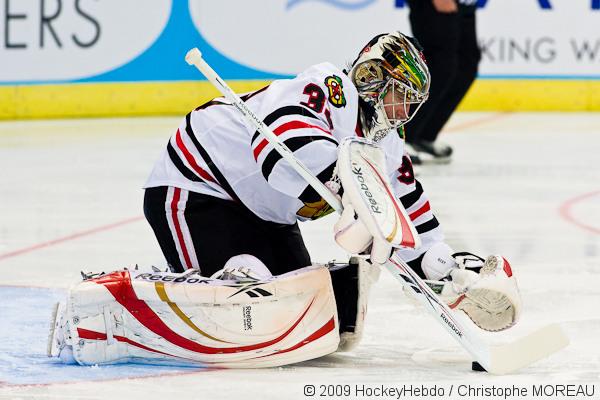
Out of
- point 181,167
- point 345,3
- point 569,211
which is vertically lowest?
point 345,3

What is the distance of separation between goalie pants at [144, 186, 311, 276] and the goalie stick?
11.9 inches

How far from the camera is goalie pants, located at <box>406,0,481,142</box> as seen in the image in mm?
6457

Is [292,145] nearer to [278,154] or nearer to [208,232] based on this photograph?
[278,154]

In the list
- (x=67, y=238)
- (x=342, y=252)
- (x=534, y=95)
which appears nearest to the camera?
(x=342, y=252)

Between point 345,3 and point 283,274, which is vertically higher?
point 283,274

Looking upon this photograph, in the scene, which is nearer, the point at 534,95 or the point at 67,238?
the point at 67,238

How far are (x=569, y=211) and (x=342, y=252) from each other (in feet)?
4.08

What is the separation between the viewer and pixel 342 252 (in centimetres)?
436

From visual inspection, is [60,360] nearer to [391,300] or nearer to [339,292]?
[339,292]

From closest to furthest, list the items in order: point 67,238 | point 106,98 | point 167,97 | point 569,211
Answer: point 67,238
point 569,211
point 106,98
point 167,97

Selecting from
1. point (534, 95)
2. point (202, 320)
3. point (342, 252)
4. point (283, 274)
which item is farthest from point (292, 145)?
point (534, 95)

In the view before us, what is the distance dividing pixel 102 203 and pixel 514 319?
2671mm

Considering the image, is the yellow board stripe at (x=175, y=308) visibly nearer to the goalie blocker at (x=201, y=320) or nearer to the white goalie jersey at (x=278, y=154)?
the goalie blocker at (x=201, y=320)

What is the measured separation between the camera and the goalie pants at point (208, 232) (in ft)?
9.89
